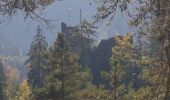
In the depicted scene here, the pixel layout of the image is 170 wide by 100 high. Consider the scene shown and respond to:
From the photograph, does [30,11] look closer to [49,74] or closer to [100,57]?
[49,74]

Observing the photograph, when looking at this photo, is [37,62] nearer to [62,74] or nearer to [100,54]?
[100,54]

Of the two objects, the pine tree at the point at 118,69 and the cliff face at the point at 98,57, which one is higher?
the pine tree at the point at 118,69

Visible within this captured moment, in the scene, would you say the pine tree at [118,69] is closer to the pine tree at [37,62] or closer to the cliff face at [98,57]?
the cliff face at [98,57]

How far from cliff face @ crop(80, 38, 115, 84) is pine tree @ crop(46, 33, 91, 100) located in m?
31.6

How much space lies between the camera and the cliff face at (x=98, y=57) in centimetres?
7088

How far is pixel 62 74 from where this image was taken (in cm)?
3753

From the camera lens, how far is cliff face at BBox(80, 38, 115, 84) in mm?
70875

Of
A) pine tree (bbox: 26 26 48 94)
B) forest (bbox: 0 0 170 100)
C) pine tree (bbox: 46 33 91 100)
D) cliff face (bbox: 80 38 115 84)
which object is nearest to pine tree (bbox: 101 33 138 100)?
forest (bbox: 0 0 170 100)

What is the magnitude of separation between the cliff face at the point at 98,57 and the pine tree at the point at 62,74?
31.6m

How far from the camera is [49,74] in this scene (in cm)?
3797

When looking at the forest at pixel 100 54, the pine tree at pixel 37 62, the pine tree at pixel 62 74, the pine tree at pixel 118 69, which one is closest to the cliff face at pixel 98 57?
the forest at pixel 100 54

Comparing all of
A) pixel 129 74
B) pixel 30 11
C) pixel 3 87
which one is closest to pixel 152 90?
pixel 30 11

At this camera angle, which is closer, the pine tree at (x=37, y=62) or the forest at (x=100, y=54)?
→ the forest at (x=100, y=54)

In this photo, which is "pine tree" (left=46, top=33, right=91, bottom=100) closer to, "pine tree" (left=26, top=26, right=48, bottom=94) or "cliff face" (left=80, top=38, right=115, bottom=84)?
"cliff face" (left=80, top=38, right=115, bottom=84)
